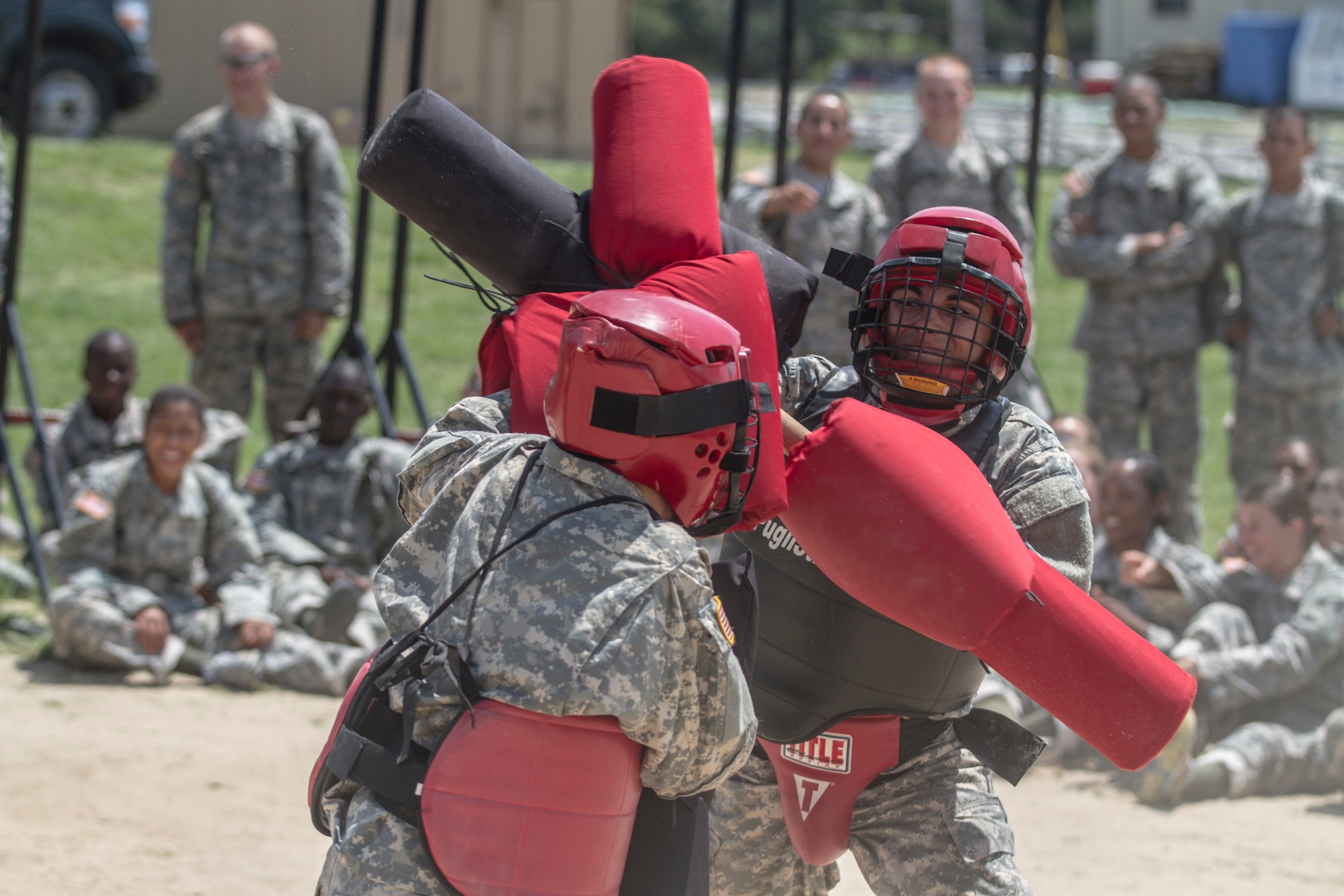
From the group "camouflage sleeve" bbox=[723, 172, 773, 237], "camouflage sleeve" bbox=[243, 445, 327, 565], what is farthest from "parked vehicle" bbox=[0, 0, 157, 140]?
"camouflage sleeve" bbox=[723, 172, 773, 237]

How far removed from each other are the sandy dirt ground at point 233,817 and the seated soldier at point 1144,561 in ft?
2.58

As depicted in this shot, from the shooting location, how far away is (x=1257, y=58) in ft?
94.8

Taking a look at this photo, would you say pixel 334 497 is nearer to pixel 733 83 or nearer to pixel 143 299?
pixel 733 83

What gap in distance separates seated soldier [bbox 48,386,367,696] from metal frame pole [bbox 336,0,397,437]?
0.99 meters

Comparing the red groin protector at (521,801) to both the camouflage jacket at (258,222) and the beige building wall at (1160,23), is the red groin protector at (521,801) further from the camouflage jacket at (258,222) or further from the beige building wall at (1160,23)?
the beige building wall at (1160,23)

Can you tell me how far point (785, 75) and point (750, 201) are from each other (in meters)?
0.96

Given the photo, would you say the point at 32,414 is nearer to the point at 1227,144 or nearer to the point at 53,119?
the point at 53,119

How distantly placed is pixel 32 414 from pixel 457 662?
5391 millimetres

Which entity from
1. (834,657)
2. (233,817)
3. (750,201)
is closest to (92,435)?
(233,817)

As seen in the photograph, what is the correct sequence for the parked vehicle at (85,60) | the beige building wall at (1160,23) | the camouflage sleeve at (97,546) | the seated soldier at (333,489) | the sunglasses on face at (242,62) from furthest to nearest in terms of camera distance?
1. the beige building wall at (1160,23)
2. the parked vehicle at (85,60)
3. the sunglasses on face at (242,62)
4. the seated soldier at (333,489)
5. the camouflage sleeve at (97,546)

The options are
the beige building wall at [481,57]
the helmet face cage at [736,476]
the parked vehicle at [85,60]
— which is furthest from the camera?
the parked vehicle at [85,60]

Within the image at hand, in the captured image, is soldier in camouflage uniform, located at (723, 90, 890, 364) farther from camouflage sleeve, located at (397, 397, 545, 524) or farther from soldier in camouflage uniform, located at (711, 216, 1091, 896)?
camouflage sleeve, located at (397, 397, 545, 524)

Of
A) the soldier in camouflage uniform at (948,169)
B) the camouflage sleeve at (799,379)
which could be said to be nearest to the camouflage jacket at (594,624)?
the camouflage sleeve at (799,379)

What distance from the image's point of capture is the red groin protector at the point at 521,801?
217cm
